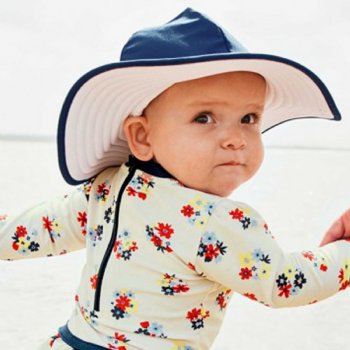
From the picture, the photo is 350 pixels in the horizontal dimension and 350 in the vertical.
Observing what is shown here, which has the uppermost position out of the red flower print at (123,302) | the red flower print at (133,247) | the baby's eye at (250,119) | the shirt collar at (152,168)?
the baby's eye at (250,119)

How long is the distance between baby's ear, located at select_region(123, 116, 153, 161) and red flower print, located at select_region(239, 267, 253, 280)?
27 centimetres

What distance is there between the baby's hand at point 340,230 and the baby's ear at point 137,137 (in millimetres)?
351

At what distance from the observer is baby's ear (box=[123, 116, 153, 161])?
3.82ft

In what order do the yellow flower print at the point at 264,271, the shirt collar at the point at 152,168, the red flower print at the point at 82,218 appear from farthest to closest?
the red flower print at the point at 82,218 → the shirt collar at the point at 152,168 → the yellow flower print at the point at 264,271

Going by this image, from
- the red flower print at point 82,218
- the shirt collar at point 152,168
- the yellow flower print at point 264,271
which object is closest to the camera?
the yellow flower print at point 264,271

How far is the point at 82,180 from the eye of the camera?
49.3 inches

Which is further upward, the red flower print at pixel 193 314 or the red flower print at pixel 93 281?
the red flower print at pixel 93 281

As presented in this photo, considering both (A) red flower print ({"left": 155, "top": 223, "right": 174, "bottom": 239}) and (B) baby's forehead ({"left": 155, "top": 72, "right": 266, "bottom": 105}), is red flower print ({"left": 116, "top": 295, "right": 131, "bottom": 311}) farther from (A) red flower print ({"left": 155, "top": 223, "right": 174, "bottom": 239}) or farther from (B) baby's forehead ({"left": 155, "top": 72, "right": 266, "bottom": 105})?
(B) baby's forehead ({"left": 155, "top": 72, "right": 266, "bottom": 105})

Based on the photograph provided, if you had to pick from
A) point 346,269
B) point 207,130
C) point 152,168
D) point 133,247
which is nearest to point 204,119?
point 207,130

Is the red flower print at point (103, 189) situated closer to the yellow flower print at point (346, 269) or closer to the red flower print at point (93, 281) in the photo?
the red flower print at point (93, 281)

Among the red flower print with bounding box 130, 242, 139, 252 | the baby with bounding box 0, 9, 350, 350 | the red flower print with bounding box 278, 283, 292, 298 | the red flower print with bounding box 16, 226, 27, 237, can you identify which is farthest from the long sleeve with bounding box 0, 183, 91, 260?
the red flower print with bounding box 278, 283, 292, 298

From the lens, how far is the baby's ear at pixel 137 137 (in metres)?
1.16

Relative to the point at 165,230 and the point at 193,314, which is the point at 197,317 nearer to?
the point at 193,314

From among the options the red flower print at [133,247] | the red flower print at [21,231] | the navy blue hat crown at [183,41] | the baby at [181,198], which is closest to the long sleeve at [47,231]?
the red flower print at [21,231]
